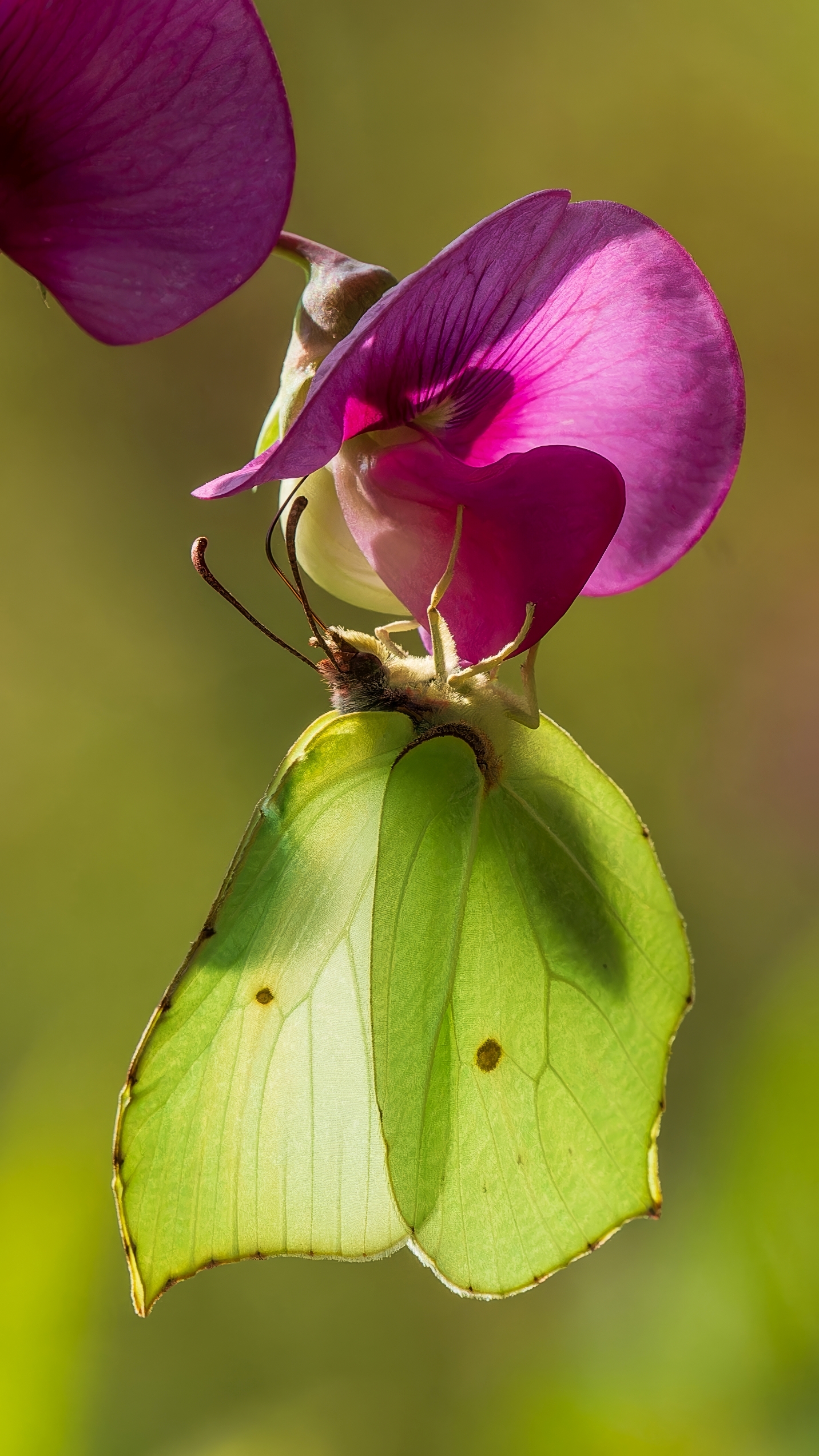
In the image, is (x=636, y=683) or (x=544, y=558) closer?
(x=544, y=558)

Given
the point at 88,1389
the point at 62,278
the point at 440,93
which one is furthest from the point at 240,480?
the point at 440,93

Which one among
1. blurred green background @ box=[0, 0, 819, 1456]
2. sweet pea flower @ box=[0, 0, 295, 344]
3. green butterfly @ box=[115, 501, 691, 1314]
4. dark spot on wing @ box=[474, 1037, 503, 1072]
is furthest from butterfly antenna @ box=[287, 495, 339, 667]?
blurred green background @ box=[0, 0, 819, 1456]

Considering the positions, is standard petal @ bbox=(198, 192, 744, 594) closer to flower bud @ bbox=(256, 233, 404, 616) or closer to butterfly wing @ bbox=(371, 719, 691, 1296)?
flower bud @ bbox=(256, 233, 404, 616)

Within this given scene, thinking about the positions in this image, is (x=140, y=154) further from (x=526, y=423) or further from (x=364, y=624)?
(x=364, y=624)

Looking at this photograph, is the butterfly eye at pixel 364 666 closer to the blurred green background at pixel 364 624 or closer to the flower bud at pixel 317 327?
the flower bud at pixel 317 327

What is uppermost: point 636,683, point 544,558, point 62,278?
point 62,278

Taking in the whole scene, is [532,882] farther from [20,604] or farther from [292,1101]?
[20,604]
